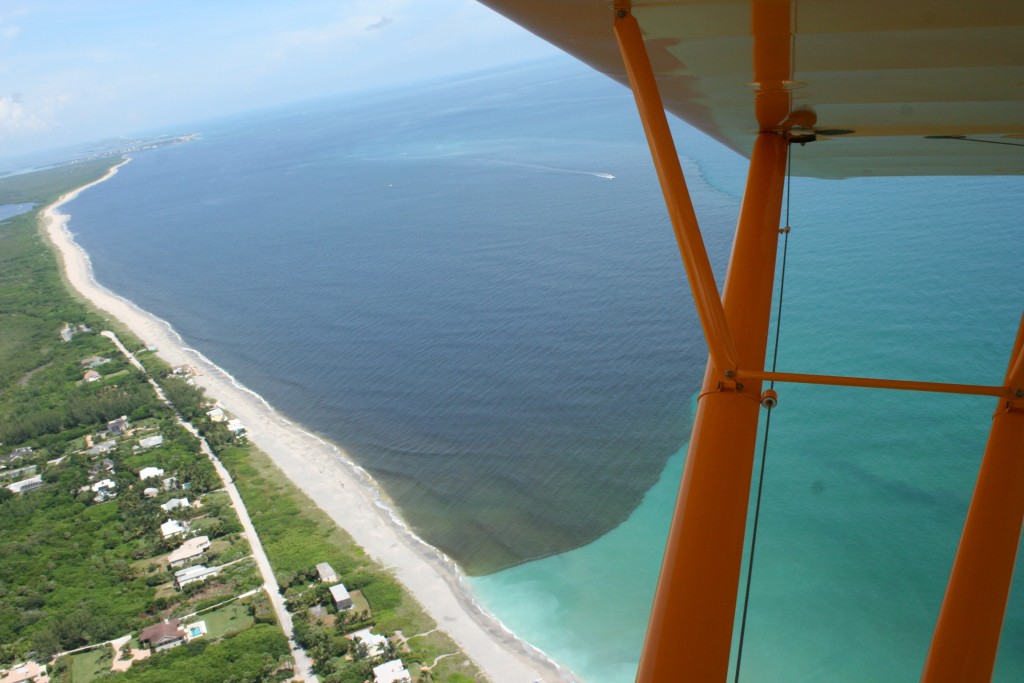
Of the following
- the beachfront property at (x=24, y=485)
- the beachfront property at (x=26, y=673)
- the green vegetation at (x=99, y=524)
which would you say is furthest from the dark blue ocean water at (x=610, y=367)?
the beachfront property at (x=26, y=673)

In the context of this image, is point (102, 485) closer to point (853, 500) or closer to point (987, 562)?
point (853, 500)

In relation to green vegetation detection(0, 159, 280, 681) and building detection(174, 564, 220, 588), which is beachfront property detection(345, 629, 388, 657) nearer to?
green vegetation detection(0, 159, 280, 681)

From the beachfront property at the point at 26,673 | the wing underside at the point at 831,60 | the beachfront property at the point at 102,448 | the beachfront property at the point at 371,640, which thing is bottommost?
the beachfront property at the point at 26,673

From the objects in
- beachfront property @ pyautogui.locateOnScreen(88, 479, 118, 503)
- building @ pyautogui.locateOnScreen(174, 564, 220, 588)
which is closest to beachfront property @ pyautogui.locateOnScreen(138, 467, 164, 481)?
beachfront property @ pyautogui.locateOnScreen(88, 479, 118, 503)

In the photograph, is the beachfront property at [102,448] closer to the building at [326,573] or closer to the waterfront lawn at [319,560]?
the waterfront lawn at [319,560]

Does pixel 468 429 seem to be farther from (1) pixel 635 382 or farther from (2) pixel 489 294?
(2) pixel 489 294

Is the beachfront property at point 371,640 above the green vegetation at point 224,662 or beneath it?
above

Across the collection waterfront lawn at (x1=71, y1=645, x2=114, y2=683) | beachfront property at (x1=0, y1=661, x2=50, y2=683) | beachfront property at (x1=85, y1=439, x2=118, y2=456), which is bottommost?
beachfront property at (x1=0, y1=661, x2=50, y2=683)

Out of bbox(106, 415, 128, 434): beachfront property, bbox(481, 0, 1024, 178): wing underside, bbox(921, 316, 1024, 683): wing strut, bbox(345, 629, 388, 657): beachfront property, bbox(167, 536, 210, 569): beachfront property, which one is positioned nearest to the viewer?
bbox(481, 0, 1024, 178): wing underside
